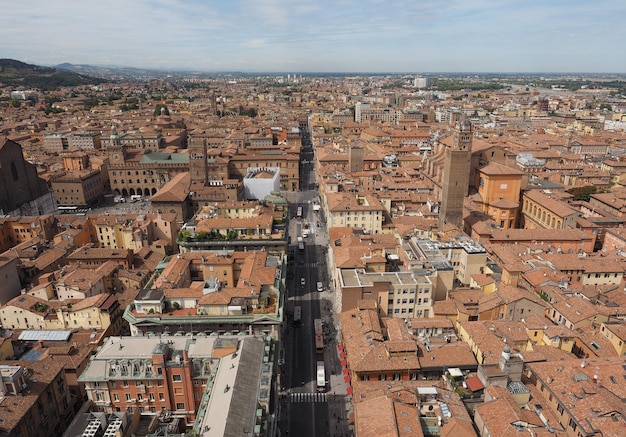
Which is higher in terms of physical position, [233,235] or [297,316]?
[233,235]

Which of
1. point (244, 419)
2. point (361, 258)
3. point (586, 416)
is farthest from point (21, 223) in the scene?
point (586, 416)

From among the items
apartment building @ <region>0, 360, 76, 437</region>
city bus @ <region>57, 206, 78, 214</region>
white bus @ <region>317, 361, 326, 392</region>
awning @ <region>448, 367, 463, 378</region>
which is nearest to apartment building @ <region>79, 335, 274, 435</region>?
apartment building @ <region>0, 360, 76, 437</region>

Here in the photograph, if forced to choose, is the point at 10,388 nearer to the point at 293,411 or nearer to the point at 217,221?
the point at 293,411

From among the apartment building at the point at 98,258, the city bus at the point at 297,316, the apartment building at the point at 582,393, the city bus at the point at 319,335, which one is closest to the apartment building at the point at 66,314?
the apartment building at the point at 98,258

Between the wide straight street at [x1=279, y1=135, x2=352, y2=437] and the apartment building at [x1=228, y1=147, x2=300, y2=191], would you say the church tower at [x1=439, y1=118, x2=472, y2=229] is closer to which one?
the wide straight street at [x1=279, y1=135, x2=352, y2=437]

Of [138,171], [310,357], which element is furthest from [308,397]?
[138,171]

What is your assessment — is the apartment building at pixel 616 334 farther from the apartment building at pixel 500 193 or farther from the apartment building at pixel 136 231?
the apartment building at pixel 136 231

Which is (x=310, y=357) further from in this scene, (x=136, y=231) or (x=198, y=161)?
(x=198, y=161)
